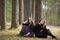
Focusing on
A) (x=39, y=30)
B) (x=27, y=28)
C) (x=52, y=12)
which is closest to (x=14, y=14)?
(x=27, y=28)

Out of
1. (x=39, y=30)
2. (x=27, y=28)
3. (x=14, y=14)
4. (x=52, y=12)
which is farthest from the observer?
(x=52, y=12)

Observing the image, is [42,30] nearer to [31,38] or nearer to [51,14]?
[31,38]

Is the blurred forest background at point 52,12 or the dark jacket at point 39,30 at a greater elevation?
the dark jacket at point 39,30

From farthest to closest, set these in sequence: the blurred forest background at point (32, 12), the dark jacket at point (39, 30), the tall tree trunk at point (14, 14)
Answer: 1. the tall tree trunk at point (14, 14)
2. the blurred forest background at point (32, 12)
3. the dark jacket at point (39, 30)

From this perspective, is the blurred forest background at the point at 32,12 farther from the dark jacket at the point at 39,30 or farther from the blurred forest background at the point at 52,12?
the dark jacket at the point at 39,30

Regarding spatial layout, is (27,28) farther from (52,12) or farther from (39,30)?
(52,12)

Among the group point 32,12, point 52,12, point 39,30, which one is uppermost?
point 39,30

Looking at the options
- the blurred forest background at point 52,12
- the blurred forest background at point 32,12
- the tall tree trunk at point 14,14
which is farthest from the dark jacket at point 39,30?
the blurred forest background at point 52,12

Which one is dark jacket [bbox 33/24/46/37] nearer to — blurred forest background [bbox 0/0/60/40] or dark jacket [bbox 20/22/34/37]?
dark jacket [bbox 20/22/34/37]

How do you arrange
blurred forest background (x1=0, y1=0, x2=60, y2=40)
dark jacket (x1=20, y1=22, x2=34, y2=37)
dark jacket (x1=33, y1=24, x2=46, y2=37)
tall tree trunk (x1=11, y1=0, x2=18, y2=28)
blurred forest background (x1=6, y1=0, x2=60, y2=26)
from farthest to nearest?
blurred forest background (x1=6, y1=0, x2=60, y2=26), tall tree trunk (x1=11, y1=0, x2=18, y2=28), blurred forest background (x1=0, y1=0, x2=60, y2=40), dark jacket (x1=20, y1=22, x2=34, y2=37), dark jacket (x1=33, y1=24, x2=46, y2=37)

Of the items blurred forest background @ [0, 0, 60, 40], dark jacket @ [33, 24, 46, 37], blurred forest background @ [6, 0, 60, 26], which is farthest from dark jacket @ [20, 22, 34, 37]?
blurred forest background @ [6, 0, 60, 26]

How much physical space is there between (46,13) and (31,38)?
740 inches

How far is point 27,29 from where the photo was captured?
13.4 metres

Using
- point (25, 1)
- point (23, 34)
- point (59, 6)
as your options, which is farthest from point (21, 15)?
point (23, 34)
